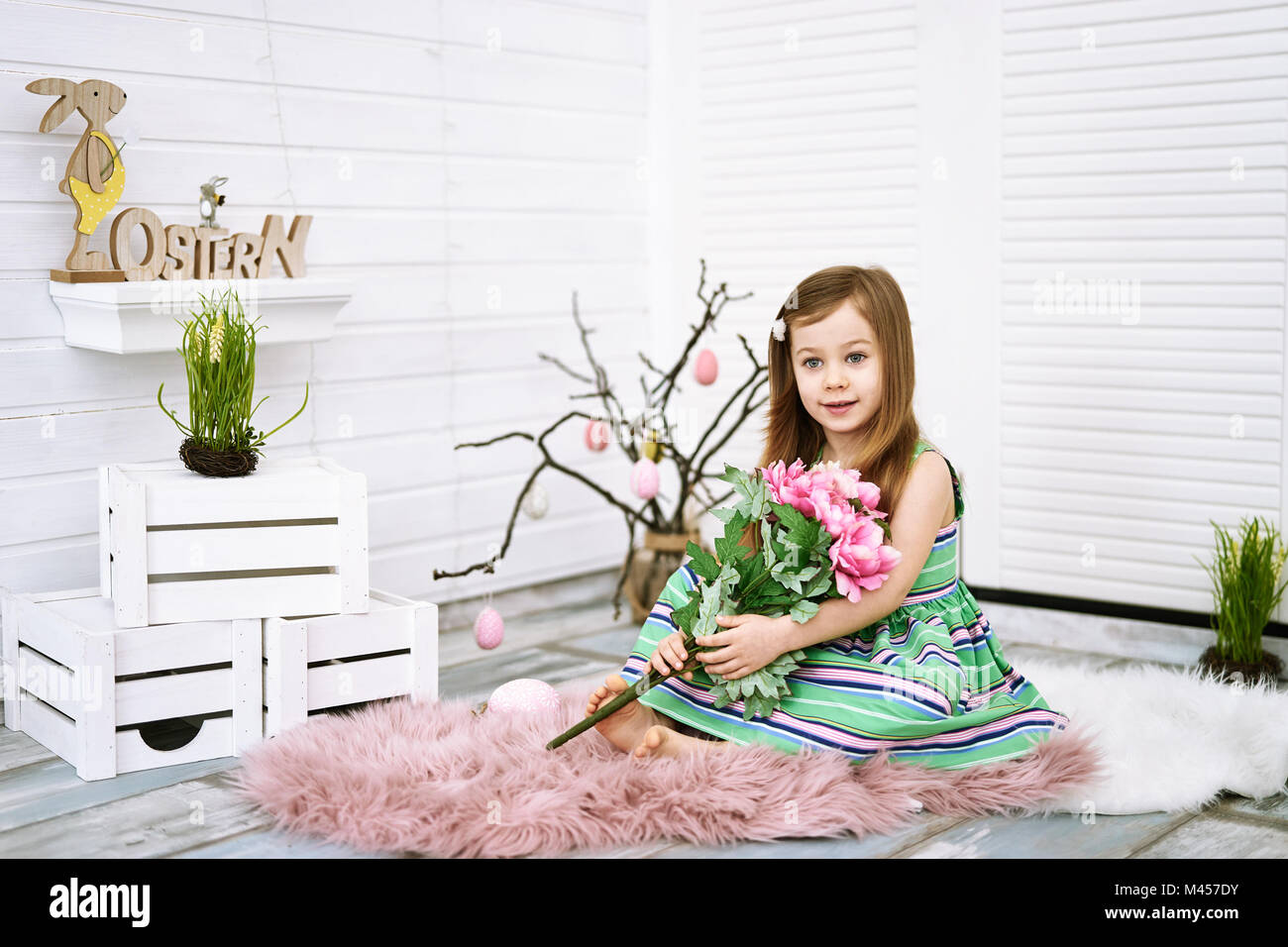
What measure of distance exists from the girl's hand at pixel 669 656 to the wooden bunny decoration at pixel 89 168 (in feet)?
3.99

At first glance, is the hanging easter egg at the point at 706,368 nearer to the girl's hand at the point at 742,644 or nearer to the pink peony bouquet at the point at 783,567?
the pink peony bouquet at the point at 783,567

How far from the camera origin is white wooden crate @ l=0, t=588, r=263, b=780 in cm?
211

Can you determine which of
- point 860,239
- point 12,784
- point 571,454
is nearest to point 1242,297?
point 860,239

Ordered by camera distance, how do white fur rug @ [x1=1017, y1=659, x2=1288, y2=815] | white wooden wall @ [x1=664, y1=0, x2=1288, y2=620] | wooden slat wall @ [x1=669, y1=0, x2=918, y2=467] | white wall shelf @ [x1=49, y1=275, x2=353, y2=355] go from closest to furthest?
white fur rug @ [x1=1017, y1=659, x2=1288, y2=815], white wall shelf @ [x1=49, y1=275, x2=353, y2=355], white wooden wall @ [x1=664, y1=0, x2=1288, y2=620], wooden slat wall @ [x1=669, y1=0, x2=918, y2=467]

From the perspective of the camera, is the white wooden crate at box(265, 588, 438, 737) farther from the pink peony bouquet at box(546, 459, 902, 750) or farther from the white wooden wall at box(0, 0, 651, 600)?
the white wooden wall at box(0, 0, 651, 600)

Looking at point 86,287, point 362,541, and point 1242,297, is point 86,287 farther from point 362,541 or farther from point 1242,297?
point 1242,297

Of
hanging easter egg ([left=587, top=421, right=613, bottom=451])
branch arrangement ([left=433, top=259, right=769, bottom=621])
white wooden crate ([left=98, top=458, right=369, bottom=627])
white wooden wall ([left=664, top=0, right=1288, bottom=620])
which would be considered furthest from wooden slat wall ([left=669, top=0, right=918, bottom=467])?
white wooden crate ([left=98, top=458, right=369, bottom=627])

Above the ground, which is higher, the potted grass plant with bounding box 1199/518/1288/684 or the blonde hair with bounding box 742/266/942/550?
the blonde hair with bounding box 742/266/942/550

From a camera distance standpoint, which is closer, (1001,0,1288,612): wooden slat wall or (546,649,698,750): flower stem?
(546,649,698,750): flower stem

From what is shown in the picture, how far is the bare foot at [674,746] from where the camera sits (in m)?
1.99

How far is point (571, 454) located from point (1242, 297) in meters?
1.63

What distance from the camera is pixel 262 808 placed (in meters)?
1.95

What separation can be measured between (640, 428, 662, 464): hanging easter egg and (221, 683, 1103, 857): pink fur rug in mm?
1118

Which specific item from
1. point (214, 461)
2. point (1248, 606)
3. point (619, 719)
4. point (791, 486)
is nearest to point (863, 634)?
point (791, 486)
